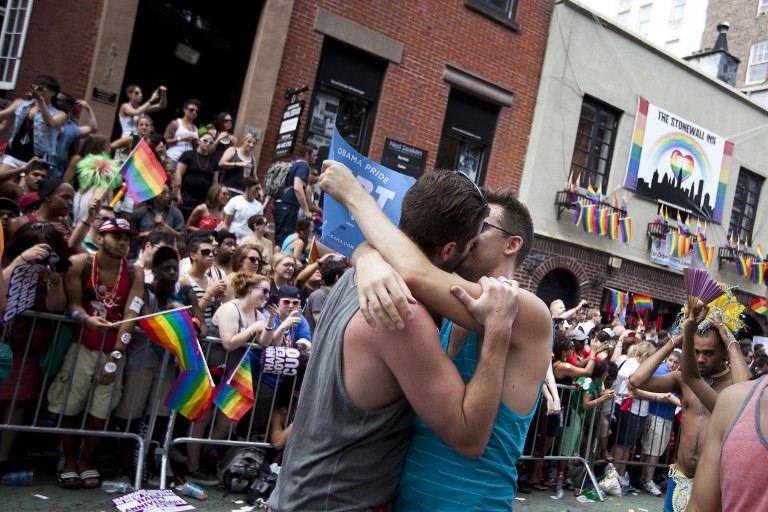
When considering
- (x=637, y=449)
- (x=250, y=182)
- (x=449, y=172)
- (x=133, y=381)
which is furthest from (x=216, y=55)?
(x=449, y=172)

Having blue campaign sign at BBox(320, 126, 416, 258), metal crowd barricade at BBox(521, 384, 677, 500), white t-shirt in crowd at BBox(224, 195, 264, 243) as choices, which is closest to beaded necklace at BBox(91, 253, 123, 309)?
blue campaign sign at BBox(320, 126, 416, 258)

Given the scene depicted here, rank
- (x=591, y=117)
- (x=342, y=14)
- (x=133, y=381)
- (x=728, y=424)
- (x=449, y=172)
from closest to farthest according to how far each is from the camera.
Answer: (x=449, y=172) < (x=728, y=424) < (x=133, y=381) < (x=342, y=14) < (x=591, y=117)

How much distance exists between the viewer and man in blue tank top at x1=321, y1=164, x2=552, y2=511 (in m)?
1.91

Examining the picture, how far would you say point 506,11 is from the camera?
45.3ft

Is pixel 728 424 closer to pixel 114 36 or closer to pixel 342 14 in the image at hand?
pixel 114 36

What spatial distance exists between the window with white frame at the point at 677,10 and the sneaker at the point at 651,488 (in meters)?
35.8

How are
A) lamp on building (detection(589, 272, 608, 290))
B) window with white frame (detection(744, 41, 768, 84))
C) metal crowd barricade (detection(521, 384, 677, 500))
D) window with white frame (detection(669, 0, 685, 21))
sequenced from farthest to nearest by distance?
window with white frame (detection(669, 0, 685, 21)) < window with white frame (detection(744, 41, 768, 84)) < lamp on building (detection(589, 272, 608, 290)) < metal crowd barricade (detection(521, 384, 677, 500))

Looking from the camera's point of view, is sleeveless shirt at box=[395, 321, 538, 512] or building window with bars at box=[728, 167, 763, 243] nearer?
sleeveless shirt at box=[395, 321, 538, 512]

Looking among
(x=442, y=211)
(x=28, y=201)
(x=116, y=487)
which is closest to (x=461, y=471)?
(x=442, y=211)

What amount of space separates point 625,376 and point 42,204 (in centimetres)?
684

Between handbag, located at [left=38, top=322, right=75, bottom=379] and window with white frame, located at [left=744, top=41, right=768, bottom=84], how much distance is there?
33301 millimetres

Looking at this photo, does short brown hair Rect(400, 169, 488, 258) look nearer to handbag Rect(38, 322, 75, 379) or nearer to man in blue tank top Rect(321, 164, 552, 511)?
man in blue tank top Rect(321, 164, 552, 511)

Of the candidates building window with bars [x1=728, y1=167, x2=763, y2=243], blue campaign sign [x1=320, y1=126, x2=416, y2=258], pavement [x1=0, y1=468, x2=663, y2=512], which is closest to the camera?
blue campaign sign [x1=320, y1=126, x2=416, y2=258]

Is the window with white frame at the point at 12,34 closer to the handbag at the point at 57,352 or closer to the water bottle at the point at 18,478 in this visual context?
the handbag at the point at 57,352
